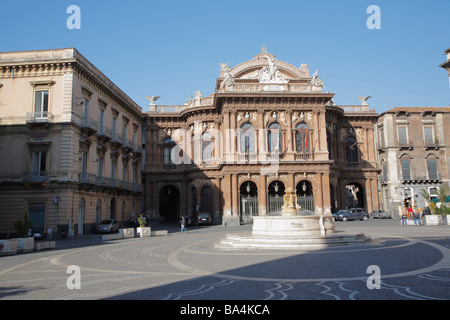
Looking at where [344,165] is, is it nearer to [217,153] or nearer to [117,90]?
[217,153]

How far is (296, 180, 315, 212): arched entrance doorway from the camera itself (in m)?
37.4

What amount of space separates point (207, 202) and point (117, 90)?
15054mm

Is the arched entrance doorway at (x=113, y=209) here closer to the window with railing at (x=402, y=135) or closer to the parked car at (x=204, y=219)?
the parked car at (x=204, y=219)

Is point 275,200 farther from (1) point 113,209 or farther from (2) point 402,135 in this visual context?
(2) point 402,135

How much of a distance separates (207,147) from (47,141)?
1907 centimetres

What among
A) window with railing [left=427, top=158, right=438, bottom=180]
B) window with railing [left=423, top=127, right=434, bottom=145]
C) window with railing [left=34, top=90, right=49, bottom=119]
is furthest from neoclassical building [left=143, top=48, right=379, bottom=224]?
window with railing [left=34, top=90, right=49, bottom=119]

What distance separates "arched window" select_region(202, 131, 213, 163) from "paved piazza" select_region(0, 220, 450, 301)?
28046mm

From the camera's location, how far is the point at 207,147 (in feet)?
140

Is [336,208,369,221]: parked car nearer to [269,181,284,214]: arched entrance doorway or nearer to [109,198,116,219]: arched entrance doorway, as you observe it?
[269,181,284,214]: arched entrance doorway

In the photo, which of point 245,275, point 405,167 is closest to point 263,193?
point 405,167

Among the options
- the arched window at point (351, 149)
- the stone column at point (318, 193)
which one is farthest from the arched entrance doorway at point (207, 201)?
the arched window at point (351, 149)
